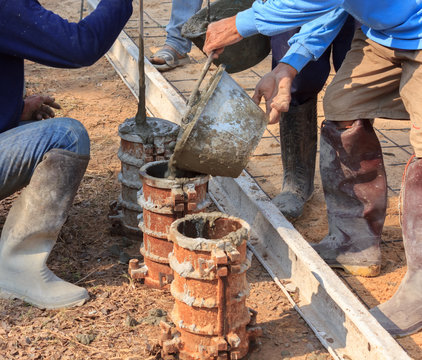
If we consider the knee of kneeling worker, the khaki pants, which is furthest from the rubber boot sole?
the khaki pants

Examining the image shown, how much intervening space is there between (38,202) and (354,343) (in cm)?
172

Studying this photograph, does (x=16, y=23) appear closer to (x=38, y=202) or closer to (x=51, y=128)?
(x=51, y=128)

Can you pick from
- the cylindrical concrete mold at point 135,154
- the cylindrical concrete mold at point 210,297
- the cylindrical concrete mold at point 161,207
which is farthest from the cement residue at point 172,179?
the cylindrical concrete mold at point 210,297

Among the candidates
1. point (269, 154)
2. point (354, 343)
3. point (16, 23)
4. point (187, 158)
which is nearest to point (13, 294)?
point (187, 158)

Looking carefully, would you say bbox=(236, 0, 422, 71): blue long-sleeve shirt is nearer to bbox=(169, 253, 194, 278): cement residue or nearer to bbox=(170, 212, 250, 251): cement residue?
bbox=(170, 212, 250, 251): cement residue

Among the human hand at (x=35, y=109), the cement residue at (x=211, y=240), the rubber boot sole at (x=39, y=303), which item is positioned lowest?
the rubber boot sole at (x=39, y=303)

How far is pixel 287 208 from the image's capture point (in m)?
4.64

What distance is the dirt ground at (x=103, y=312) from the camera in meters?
3.29

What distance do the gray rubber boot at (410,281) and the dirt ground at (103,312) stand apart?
42cm

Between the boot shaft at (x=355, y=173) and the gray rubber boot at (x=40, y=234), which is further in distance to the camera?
the boot shaft at (x=355, y=173)

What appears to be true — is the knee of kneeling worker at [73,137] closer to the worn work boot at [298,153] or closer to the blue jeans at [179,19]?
the worn work boot at [298,153]

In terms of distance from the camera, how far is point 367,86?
390cm

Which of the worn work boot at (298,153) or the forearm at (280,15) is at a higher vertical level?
the forearm at (280,15)

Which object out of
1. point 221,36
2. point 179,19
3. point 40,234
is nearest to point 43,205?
point 40,234
